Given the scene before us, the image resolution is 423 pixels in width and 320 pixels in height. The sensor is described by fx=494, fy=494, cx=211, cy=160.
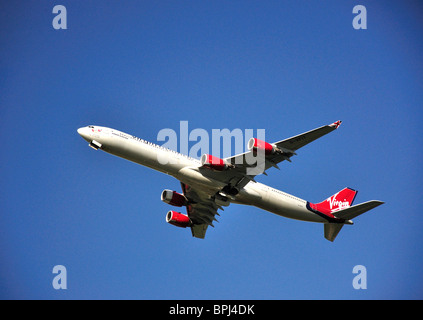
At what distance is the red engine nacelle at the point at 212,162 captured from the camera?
44412 mm

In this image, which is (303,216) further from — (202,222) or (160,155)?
(160,155)

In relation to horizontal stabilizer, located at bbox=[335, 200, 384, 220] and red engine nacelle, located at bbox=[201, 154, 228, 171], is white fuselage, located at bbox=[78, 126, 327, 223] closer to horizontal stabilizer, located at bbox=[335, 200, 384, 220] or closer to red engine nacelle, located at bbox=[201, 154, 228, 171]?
red engine nacelle, located at bbox=[201, 154, 228, 171]

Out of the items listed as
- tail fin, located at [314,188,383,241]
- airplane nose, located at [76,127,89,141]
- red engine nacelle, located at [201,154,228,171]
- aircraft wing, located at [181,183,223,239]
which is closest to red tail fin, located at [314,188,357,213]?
tail fin, located at [314,188,383,241]

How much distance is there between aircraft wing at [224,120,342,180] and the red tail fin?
959 cm

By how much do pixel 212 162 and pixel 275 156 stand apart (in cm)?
564

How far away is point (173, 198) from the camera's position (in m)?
51.6

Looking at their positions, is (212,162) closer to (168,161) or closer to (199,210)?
(168,161)

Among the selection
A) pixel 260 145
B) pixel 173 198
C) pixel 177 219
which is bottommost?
pixel 177 219

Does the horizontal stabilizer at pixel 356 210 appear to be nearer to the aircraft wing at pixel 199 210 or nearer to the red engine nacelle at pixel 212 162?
the aircraft wing at pixel 199 210

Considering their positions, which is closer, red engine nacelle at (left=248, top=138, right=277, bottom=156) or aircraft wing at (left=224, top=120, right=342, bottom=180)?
aircraft wing at (left=224, top=120, right=342, bottom=180)

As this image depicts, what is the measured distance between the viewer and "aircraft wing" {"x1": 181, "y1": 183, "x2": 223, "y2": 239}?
51.6m

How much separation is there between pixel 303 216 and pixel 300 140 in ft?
34.6

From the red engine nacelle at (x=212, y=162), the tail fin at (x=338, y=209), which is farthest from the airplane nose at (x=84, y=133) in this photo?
the tail fin at (x=338, y=209)

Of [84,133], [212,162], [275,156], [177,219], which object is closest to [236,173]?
[212,162]
